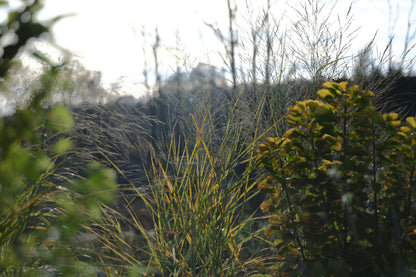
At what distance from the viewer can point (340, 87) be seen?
149cm

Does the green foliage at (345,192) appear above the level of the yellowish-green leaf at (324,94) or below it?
below

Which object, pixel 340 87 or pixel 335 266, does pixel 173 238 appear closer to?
pixel 335 266

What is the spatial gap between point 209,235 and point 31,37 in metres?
1.36

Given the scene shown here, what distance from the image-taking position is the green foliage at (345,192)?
4.61ft

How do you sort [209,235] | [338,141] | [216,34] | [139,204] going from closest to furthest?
1. [338,141]
2. [209,235]
3. [216,34]
4. [139,204]

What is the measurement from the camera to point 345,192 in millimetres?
1441

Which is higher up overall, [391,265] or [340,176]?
[340,176]

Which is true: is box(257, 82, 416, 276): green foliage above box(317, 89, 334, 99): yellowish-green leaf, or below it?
below

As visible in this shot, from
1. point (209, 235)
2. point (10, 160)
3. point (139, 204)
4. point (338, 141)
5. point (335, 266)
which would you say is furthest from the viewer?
point (139, 204)

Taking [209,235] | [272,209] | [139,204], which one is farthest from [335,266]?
[139,204]

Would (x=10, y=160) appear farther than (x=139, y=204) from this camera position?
No

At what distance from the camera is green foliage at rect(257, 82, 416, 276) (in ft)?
4.61

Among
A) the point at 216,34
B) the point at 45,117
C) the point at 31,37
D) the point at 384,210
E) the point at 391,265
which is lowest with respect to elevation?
the point at 391,265

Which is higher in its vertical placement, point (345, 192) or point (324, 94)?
point (324, 94)
